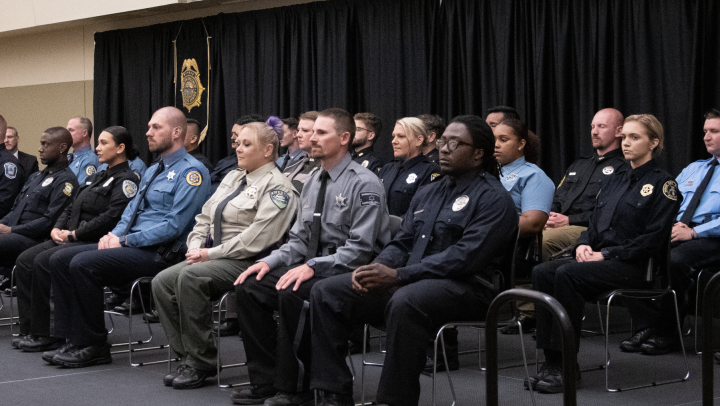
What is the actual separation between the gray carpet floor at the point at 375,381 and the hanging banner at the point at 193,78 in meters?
4.68

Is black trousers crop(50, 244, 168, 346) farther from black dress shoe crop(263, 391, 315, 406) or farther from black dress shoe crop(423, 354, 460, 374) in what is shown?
black dress shoe crop(423, 354, 460, 374)

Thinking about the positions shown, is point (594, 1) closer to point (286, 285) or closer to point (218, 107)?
point (286, 285)

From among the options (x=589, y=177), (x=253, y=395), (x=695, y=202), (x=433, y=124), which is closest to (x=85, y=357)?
(x=253, y=395)

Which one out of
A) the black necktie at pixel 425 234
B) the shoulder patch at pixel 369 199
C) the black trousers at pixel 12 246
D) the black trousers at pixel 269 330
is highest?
the shoulder patch at pixel 369 199

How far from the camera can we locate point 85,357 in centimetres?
458

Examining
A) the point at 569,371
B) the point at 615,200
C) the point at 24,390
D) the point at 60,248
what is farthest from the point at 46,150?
the point at 569,371

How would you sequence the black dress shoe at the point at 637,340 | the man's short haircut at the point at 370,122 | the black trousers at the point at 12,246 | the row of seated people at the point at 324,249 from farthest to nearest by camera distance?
the man's short haircut at the point at 370,122, the black trousers at the point at 12,246, the black dress shoe at the point at 637,340, the row of seated people at the point at 324,249

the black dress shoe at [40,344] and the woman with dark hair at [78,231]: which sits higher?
the woman with dark hair at [78,231]

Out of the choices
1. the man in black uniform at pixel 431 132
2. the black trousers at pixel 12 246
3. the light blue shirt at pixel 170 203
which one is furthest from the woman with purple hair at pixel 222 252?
the black trousers at pixel 12 246

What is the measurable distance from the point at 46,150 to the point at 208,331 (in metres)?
2.55

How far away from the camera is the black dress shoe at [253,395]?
12.2 ft

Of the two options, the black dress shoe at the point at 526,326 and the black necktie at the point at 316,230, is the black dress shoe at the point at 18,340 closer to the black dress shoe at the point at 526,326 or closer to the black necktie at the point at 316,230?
the black necktie at the point at 316,230

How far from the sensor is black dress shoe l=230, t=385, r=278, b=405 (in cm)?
371

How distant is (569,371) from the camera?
2.04m
